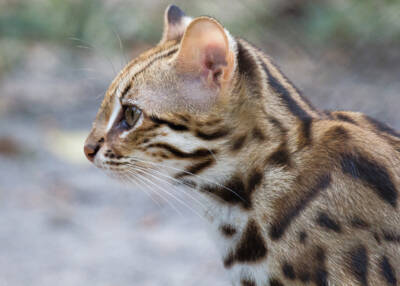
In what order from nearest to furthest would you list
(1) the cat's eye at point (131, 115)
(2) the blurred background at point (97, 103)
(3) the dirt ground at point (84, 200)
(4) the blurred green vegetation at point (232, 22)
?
(1) the cat's eye at point (131, 115) < (3) the dirt ground at point (84, 200) < (2) the blurred background at point (97, 103) < (4) the blurred green vegetation at point (232, 22)

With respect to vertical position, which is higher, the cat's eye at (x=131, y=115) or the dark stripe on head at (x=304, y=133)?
the dark stripe on head at (x=304, y=133)

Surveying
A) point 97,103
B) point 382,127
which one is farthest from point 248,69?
point 97,103

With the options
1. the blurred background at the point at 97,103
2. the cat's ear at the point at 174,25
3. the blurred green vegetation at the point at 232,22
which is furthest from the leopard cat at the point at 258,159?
the blurred green vegetation at the point at 232,22

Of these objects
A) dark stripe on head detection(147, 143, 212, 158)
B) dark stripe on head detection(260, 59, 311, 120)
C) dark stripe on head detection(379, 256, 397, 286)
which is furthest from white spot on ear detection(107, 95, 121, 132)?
dark stripe on head detection(379, 256, 397, 286)

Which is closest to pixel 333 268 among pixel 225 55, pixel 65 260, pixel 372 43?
pixel 225 55

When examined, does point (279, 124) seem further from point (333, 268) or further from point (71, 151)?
point (71, 151)

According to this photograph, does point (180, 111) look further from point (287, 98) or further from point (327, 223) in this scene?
point (327, 223)

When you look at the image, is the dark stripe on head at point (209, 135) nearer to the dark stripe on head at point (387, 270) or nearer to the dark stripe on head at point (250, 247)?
the dark stripe on head at point (250, 247)
